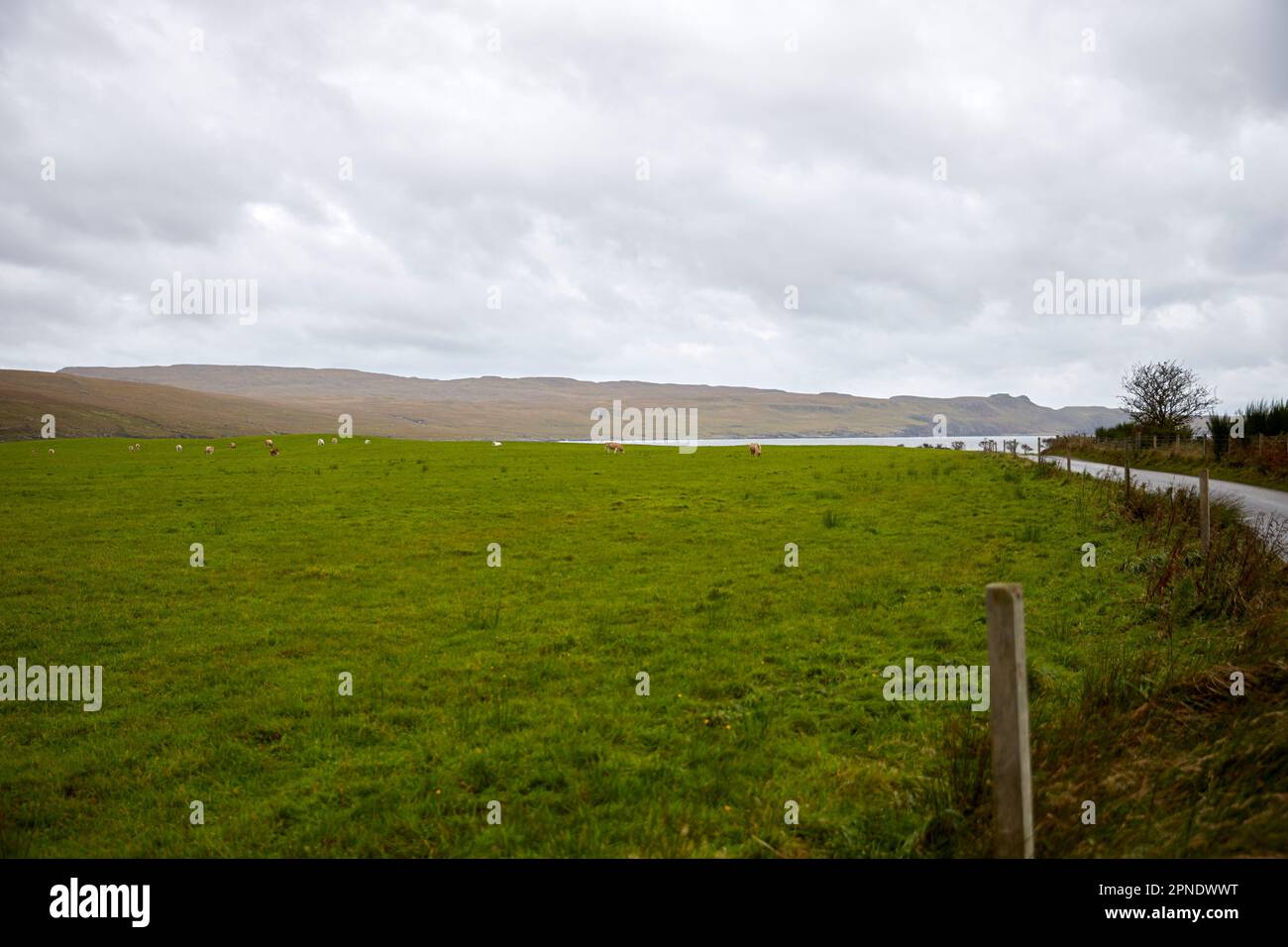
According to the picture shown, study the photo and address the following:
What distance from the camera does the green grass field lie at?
20.2 feet

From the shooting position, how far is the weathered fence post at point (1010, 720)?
4137 millimetres

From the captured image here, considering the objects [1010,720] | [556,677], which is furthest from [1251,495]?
[1010,720]

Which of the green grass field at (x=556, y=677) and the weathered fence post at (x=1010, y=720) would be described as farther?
the green grass field at (x=556, y=677)

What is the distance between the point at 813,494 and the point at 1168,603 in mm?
18647

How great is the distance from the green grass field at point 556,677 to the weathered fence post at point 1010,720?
730 mm

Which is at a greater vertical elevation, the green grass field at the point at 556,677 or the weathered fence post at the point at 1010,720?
the weathered fence post at the point at 1010,720

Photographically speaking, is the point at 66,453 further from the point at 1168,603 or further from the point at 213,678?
the point at 1168,603

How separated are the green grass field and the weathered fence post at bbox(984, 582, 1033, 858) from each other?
0.73 metres

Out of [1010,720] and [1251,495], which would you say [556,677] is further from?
[1251,495]

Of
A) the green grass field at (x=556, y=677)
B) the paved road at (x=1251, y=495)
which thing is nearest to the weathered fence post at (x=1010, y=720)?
the green grass field at (x=556, y=677)

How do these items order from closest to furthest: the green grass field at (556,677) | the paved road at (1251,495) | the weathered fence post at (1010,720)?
the weathered fence post at (1010,720) < the green grass field at (556,677) < the paved road at (1251,495)

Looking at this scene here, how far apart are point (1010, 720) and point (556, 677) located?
7191mm

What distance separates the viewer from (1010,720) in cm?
424

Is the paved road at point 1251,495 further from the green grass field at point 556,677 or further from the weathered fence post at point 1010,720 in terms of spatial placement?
the weathered fence post at point 1010,720
